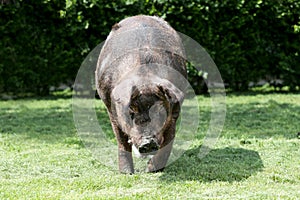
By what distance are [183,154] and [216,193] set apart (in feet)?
5.85

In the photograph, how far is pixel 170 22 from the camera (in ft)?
42.4

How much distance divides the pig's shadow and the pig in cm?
27

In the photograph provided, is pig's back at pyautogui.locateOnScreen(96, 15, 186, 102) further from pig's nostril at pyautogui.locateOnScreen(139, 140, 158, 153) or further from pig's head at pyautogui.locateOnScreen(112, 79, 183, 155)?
pig's nostril at pyautogui.locateOnScreen(139, 140, 158, 153)

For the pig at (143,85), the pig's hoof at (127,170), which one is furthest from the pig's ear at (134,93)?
the pig's hoof at (127,170)

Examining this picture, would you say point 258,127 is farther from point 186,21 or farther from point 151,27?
point 186,21

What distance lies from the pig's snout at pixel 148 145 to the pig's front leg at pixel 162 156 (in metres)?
0.91

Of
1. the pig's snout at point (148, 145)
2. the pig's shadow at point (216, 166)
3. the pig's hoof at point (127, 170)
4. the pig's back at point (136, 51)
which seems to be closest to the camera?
the pig's snout at point (148, 145)

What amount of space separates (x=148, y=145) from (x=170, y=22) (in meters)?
8.46

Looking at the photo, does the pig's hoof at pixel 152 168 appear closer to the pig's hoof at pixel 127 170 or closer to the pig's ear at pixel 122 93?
the pig's hoof at pixel 127 170

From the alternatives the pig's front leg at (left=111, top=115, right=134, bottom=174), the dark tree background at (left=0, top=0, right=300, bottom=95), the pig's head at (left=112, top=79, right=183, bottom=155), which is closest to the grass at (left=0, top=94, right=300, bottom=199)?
the pig's front leg at (left=111, top=115, right=134, bottom=174)

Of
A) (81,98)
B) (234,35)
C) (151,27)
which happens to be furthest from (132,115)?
(234,35)

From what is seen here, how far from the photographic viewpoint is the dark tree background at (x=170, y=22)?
12.8m

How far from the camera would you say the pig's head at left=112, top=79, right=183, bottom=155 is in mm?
4824

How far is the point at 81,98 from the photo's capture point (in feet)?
41.7
